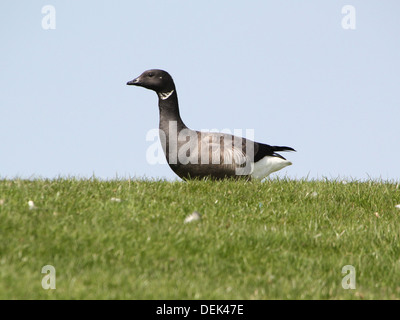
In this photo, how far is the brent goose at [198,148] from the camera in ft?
40.3

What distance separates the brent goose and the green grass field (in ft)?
4.41

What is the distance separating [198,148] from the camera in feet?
40.4

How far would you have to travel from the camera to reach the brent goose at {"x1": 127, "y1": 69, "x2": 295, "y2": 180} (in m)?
12.3

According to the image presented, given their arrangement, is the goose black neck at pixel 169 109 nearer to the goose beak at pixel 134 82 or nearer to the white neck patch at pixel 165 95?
the white neck patch at pixel 165 95

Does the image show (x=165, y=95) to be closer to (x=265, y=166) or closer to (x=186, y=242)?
(x=265, y=166)

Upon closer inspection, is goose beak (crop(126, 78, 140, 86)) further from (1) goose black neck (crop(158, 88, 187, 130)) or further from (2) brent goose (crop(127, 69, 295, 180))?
(1) goose black neck (crop(158, 88, 187, 130))

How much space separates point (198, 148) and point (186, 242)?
191 inches

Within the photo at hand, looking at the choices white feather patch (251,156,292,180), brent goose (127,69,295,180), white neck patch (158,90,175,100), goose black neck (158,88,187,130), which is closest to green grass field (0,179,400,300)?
brent goose (127,69,295,180)

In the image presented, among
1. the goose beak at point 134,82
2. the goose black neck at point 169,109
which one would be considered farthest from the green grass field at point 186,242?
the goose beak at point 134,82

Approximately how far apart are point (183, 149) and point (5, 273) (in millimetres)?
6581

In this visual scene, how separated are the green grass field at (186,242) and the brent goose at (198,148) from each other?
1344 mm

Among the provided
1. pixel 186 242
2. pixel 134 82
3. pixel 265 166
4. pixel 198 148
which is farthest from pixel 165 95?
pixel 186 242
